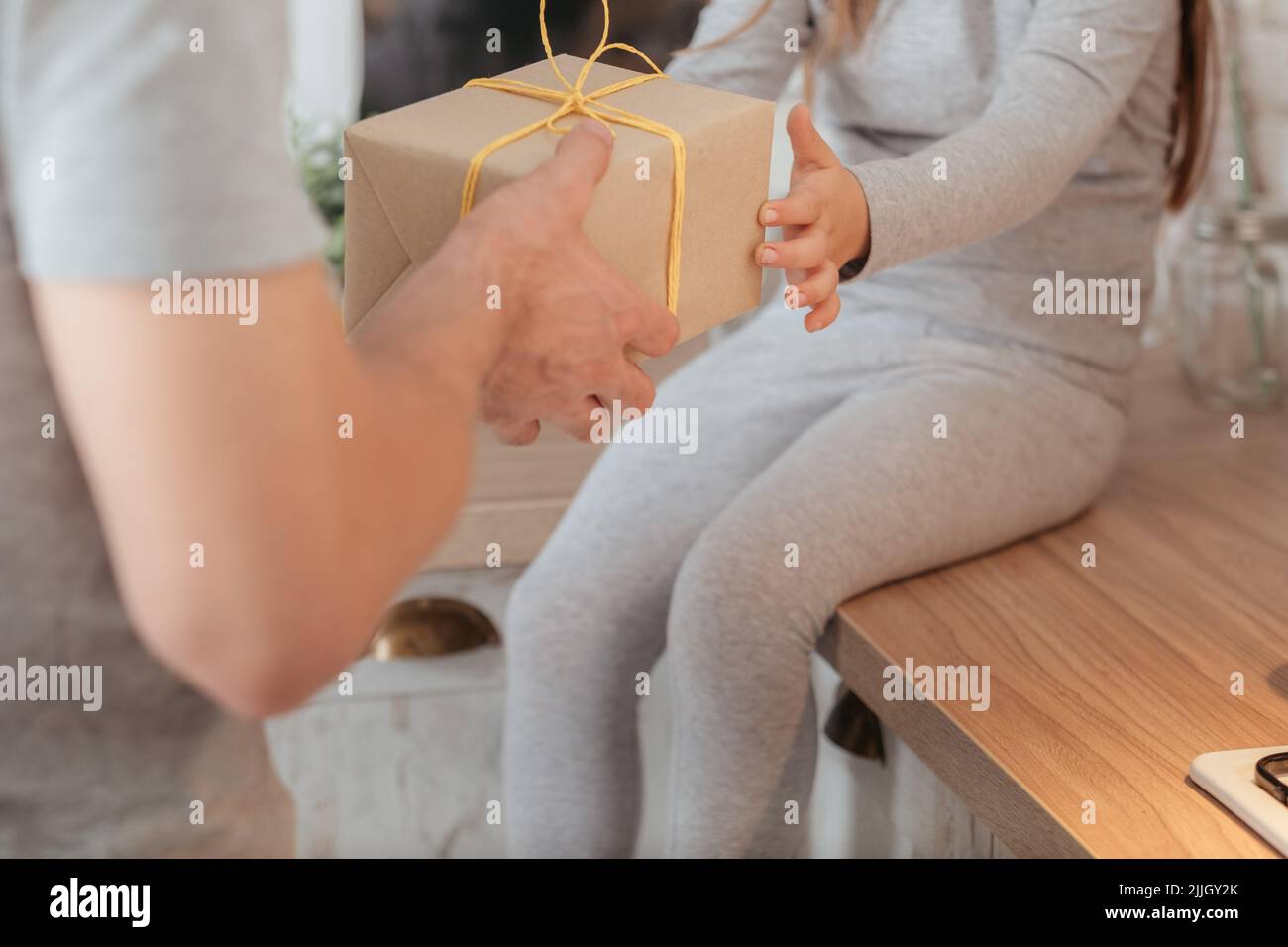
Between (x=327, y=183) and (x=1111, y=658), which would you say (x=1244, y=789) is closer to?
(x=1111, y=658)

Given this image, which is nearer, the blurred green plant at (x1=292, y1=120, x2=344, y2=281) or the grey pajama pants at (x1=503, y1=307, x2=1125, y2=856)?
the grey pajama pants at (x1=503, y1=307, x2=1125, y2=856)

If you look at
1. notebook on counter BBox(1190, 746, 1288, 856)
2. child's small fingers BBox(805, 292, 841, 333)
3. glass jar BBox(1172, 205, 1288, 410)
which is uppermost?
child's small fingers BBox(805, 292, 841, 333)

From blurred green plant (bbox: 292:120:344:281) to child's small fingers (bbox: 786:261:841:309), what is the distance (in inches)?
46.5

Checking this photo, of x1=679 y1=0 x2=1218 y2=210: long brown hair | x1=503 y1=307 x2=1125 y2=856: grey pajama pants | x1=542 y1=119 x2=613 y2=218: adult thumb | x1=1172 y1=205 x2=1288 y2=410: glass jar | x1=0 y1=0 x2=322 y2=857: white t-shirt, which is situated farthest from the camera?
x1=1172 y1=205 x2=1288 y2=410: glass jar

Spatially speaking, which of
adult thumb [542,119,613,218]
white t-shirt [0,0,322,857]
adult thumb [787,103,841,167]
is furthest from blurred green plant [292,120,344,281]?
→ white t-shirt [0,0,322,857]

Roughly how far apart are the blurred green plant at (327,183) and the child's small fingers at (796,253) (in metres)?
1.20

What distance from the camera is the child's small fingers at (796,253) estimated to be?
2.80 ft

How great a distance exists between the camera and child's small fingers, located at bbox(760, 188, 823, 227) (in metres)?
0.85

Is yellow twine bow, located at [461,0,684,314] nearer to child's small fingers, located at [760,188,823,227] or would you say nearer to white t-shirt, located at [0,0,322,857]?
child's small fingers, located at [760,188,823,227]

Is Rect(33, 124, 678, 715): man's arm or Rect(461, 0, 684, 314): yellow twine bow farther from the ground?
Rect(461, 0, 684, 314): yellow twine bow

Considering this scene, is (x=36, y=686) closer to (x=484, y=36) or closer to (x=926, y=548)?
(x=926, y=548)

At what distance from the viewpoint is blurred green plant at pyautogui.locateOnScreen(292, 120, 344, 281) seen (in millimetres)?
1967

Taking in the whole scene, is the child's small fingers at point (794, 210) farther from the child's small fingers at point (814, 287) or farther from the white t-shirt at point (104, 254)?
the white t-shirt at point (104, 254)

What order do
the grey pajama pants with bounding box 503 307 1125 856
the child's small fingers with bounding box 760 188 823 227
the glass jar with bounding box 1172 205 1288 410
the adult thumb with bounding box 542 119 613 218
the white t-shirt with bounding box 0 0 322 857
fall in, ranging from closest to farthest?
the white t-shirt with bounding box 0 0 322 857
the adult thumb with bounding box 542 119 613 218
the child's small fingers with bounding box 760 188 823 227
the grey pajama pants with bounding box 503 307 1125 856
the glass jar with bounding box 1172 205 1288 410
